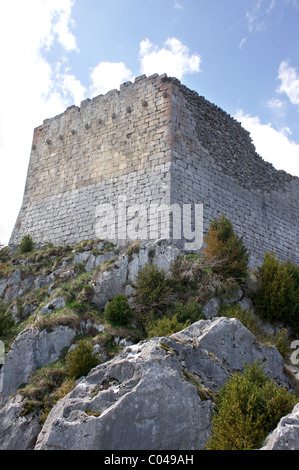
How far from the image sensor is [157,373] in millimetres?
6668

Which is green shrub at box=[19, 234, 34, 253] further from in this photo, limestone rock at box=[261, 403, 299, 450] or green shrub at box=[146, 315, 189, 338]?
limestone rock at box=[261, 403, 299, 450]

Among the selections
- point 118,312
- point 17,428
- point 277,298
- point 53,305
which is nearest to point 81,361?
point 17,428

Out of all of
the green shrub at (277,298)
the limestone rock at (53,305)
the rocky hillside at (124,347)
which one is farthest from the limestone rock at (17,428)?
the green shrub at (277,298)

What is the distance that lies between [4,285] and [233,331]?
8.24 meters

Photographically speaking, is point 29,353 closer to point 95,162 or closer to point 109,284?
point 109,284

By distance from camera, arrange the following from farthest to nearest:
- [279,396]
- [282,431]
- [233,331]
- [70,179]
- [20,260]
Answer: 1. [70,179]
2. [20,260]
3. [233,331]
4. [279,396]
5. [282,431]

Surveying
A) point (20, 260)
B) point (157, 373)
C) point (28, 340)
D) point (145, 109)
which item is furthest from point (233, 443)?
point (145, 109)

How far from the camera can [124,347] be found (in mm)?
9547

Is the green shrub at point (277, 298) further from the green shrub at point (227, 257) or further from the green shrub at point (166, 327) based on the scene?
the green shrub at point (166, 327)

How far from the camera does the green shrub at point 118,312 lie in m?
10.6

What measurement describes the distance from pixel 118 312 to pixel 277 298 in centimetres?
397

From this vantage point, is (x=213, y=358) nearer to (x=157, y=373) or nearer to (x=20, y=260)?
(x=157, y=373)

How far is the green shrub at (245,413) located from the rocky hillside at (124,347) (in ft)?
0.93

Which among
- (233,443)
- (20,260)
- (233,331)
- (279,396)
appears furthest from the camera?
(20,260)
